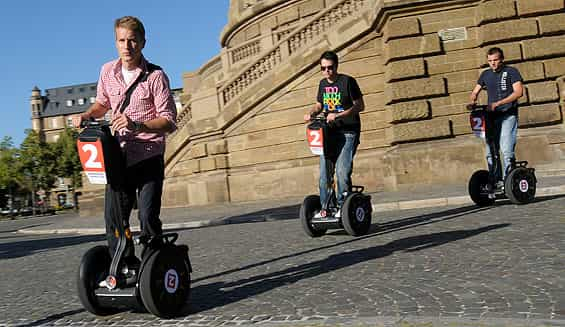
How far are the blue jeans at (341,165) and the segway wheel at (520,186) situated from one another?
249 centimetres

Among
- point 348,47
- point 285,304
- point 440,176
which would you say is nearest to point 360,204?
point 285,304

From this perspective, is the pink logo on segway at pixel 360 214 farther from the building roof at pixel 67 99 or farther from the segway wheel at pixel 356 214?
the building roof at pixel 67 99

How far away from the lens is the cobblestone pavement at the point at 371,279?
11.6 feet

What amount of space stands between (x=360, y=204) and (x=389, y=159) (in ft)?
22.8

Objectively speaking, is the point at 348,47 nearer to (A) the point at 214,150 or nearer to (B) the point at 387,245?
(A) the point at 214,150


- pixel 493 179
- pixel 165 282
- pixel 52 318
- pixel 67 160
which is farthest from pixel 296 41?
pixel 67 160

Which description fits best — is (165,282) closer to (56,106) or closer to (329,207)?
(329,207)

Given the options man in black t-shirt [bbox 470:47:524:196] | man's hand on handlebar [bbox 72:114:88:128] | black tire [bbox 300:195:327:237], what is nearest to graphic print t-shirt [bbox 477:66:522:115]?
man in black t-shirt [bbox 470:47:524:196]

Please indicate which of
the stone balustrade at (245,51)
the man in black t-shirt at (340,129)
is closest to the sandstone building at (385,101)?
the stone balustrade at (245,51)

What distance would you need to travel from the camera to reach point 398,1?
535 inches

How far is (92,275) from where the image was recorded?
3918mm

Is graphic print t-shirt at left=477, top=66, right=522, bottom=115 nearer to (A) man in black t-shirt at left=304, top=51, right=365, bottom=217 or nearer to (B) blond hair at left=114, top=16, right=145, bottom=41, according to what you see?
(A) man in black t-shirt at left=304, top=51, right=365, bottom=217

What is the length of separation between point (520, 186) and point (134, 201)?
585cm

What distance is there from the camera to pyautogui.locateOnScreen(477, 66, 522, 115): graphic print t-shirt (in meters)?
8.30
